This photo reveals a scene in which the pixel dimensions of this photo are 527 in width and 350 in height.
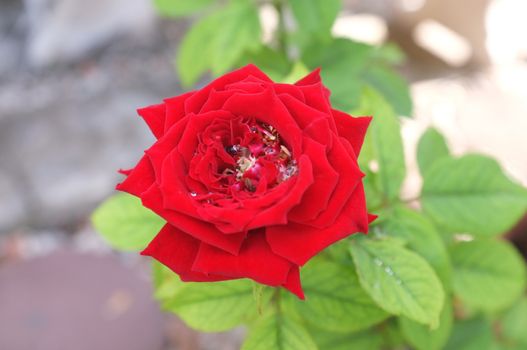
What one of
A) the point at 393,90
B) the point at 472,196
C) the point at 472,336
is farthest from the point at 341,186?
the point at 472,336

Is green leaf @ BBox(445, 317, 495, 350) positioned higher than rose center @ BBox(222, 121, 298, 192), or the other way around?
rose center @ BBox(222, 121, 298, 192)

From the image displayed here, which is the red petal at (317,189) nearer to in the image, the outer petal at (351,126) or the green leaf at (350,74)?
the outer petal at (351,126)

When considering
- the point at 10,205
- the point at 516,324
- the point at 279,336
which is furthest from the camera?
the point at 10,205

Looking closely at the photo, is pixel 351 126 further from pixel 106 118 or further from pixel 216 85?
pixel 106 118

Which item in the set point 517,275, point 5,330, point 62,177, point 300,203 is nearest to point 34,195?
point 62,177

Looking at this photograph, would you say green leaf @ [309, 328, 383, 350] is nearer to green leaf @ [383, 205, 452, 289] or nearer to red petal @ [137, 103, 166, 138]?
green leaf @ [383, 205, 452, 289]

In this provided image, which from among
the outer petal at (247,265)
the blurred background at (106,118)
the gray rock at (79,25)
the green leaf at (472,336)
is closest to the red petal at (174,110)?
the outer petal at (247,265)

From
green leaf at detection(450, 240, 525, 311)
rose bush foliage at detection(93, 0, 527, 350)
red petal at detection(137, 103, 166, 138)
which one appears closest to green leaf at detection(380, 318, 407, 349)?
rose bush foliage at detection(93, 0, 527, 350)
